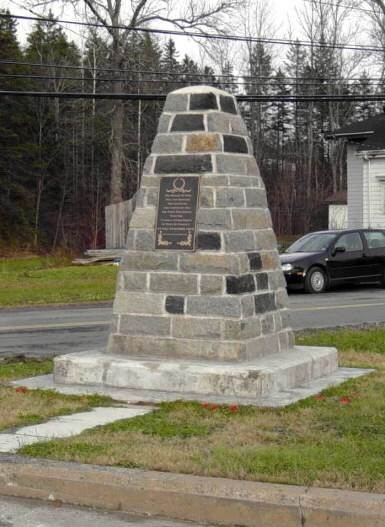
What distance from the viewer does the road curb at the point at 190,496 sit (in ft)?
17.2

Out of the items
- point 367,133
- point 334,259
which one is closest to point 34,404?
point 334,259

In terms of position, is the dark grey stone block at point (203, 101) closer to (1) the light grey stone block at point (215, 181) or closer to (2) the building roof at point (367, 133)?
(1) the light grey stone block at point (215, 181)

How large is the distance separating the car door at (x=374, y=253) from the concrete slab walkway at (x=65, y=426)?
53.5ft

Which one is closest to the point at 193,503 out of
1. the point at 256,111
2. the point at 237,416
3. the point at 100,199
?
the point at 237,416

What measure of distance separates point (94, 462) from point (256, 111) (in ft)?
207

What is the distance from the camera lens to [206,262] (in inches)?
359

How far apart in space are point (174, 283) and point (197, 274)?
26 centimetres

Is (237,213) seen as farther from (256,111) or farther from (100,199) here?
(256,111)

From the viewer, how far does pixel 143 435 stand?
6984mm

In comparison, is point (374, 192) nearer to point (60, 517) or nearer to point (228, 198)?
point (228, 198)

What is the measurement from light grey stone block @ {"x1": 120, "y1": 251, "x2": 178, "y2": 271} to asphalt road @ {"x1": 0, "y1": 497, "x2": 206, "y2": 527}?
378 centimetres

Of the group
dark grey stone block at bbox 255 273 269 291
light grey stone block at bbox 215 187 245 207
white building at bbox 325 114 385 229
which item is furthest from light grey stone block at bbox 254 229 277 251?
white building at bbox 325 114 385 229

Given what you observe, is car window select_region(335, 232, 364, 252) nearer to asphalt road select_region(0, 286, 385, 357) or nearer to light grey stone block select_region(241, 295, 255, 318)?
Result: asphalt road select_region(0, 286, 385, 357)

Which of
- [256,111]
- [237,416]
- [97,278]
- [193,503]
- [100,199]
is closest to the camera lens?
[193,503]
